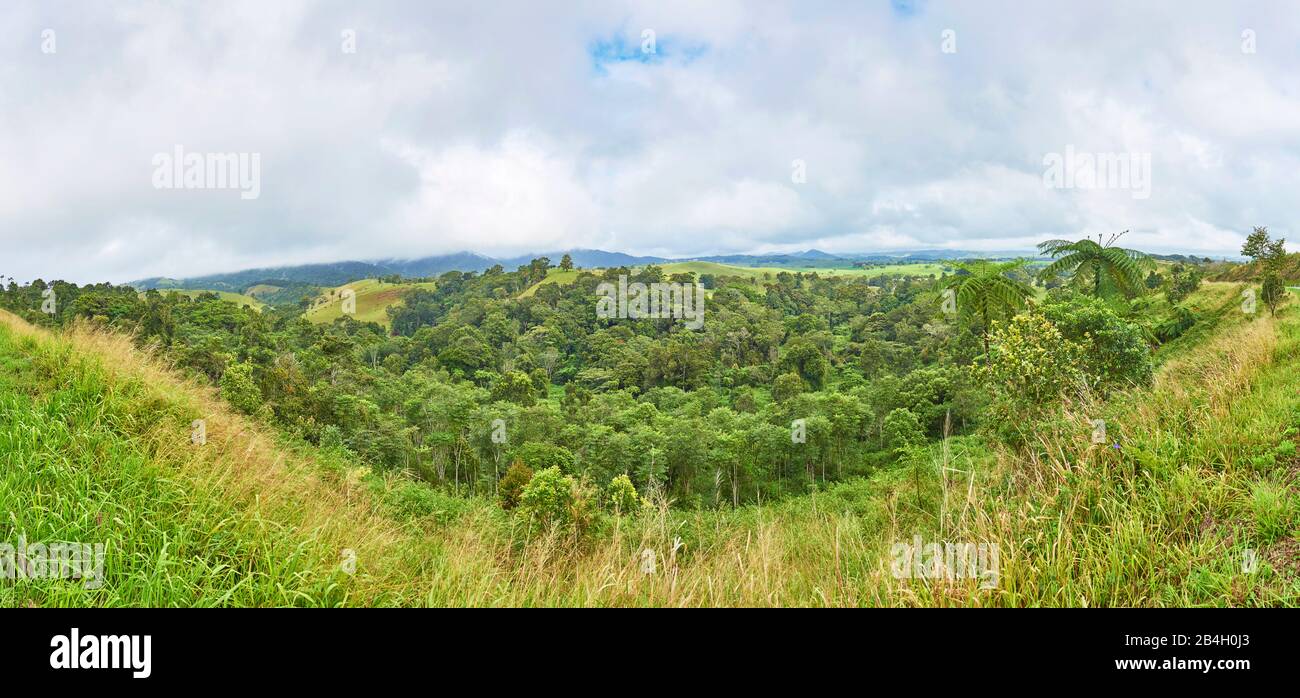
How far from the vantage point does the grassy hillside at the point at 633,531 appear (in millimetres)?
2643

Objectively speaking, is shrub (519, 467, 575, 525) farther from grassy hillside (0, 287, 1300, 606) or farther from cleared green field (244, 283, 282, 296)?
cleared green field (244, 283, 282, 296)

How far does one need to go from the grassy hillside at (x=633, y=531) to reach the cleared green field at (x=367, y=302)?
112 meters

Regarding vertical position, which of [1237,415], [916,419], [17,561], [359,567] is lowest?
[916,419]

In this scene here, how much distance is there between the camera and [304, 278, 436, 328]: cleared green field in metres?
109

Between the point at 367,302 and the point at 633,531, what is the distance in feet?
445

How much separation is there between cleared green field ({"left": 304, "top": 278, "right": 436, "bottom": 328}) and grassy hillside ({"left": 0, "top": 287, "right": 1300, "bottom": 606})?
4410 inches

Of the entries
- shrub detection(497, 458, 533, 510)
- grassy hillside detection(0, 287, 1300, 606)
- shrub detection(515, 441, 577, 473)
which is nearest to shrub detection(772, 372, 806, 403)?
shrub detection(515, 441, 577, 473)

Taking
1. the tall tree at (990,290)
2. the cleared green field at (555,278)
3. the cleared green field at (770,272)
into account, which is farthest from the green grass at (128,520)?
the cleared green field at (770,272)

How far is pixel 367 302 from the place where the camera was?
401 ft

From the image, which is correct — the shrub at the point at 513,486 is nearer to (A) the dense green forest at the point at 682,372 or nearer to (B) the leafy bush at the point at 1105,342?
(A) the dense green forest at the point at 682,372
